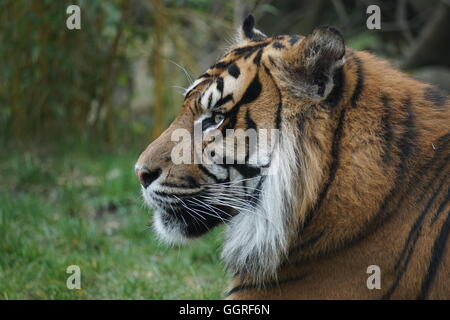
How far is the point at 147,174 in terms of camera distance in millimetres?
3074

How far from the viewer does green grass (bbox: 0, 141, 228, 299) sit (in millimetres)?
4320

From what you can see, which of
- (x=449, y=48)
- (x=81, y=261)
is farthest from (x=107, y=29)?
(x=449, y=48)

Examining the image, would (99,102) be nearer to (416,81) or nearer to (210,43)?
(210,43)

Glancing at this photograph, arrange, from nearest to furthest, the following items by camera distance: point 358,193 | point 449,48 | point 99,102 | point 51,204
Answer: point 358,193
point 51,204
point 99,102
point 449,48

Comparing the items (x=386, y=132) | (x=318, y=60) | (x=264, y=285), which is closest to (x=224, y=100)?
(x=318, y=60)

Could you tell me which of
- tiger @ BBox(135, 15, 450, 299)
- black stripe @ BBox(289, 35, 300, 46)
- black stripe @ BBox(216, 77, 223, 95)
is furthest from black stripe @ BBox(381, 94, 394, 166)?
black stripe @ BBox(216, 77, 223, 95)

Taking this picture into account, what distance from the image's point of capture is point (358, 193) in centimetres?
279

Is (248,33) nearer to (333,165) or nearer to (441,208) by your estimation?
(333,165)

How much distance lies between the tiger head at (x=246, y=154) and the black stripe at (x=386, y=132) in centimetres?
27

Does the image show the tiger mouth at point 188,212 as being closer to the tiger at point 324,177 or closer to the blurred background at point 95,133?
the tiger at point 324,177

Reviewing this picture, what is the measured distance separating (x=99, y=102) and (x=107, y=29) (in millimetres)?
900

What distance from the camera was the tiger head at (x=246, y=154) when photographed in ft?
9.36

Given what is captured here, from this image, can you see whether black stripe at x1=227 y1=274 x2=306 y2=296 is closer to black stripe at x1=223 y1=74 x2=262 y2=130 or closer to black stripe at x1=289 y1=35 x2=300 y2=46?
black stripe at x1=223 y1=74 x2=262 y2=130

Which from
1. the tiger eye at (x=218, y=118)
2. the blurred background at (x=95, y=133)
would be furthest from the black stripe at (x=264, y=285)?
the blurred background at (x=95, y=133)
